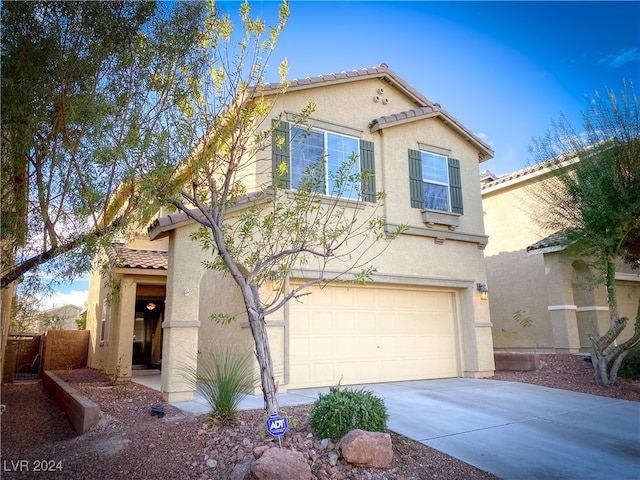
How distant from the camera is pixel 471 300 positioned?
12.2 metres

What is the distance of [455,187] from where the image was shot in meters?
12.5

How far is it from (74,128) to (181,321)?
3.83m

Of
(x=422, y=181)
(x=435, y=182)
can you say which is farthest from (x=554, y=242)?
(x=422, y=181)

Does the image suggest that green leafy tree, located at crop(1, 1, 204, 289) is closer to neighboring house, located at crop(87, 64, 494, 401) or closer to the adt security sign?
the adt security sign

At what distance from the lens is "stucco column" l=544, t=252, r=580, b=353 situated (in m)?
13.4

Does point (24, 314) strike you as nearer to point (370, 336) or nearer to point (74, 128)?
point (74, 128)

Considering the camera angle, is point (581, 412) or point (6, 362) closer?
point (581, 412)

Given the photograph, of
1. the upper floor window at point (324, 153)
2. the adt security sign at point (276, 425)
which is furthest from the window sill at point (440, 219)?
the adt security sign at point (276, 425)

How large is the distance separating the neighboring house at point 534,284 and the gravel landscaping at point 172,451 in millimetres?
8661

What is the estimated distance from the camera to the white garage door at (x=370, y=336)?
9.99 meters

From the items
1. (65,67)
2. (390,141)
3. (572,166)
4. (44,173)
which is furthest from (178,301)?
(572,166)

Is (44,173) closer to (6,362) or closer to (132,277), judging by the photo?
(132,277)

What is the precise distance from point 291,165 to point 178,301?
380cm

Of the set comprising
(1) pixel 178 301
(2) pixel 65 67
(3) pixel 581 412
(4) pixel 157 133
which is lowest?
(3) pixel 581 412
